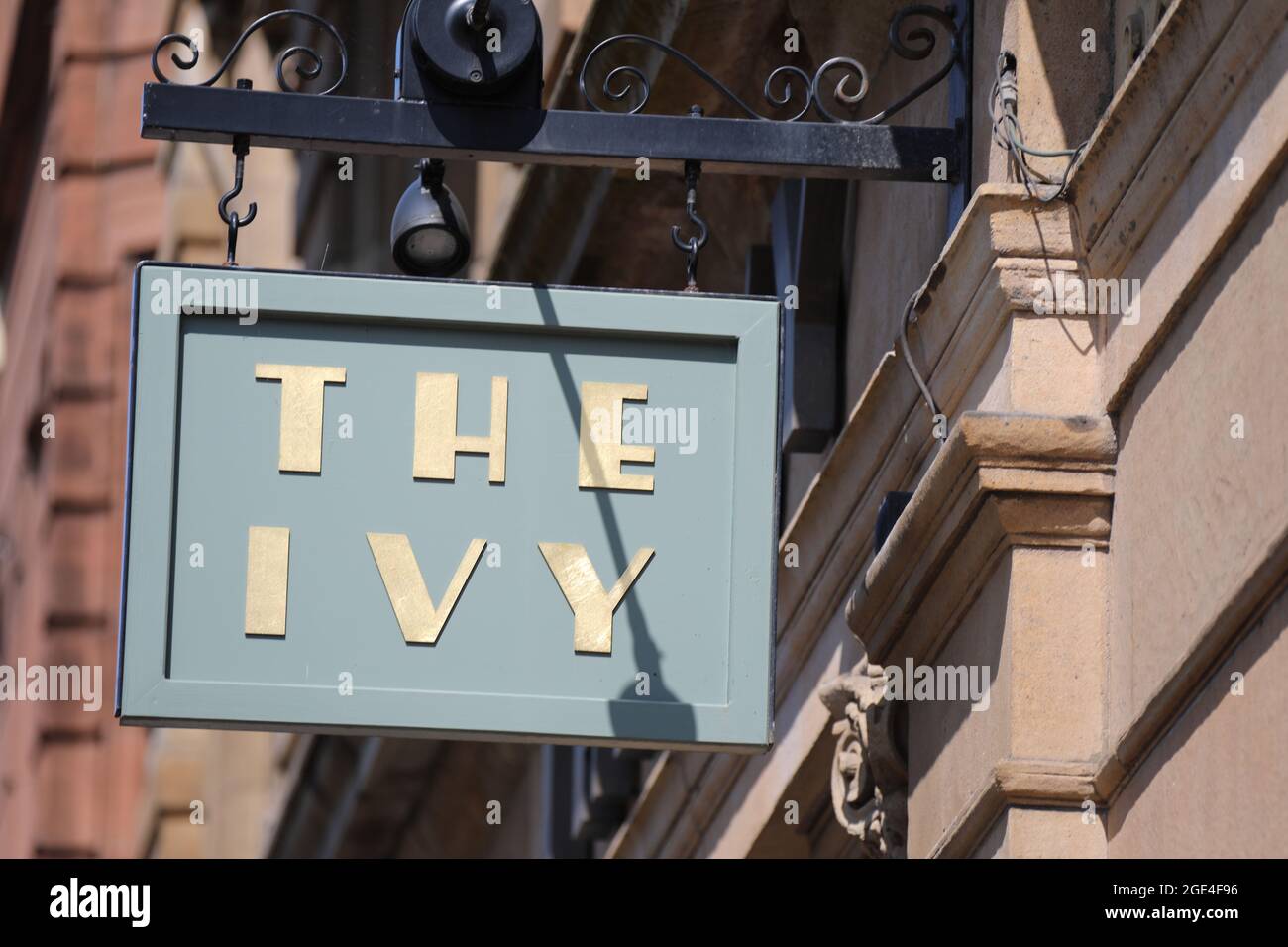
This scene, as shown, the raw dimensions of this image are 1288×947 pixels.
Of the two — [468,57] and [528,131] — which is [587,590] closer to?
[528,131]

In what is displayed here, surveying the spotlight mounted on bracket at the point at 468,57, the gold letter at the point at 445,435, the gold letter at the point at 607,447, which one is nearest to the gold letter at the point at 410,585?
the gold letter at the point at 445,435

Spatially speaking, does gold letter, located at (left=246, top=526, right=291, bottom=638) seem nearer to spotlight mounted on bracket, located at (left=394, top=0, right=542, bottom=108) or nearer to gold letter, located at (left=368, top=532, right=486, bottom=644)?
gold letter, located at (left=368, top=532, right=486, bottom=644)

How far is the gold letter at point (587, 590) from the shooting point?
599 centimetres

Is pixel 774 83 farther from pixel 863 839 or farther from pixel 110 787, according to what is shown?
pixel 110 787

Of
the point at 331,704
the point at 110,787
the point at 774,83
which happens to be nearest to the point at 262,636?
the point at 331,704

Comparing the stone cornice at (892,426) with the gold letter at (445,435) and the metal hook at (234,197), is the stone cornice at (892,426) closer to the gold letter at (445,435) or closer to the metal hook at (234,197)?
the gold letter at (445,435)

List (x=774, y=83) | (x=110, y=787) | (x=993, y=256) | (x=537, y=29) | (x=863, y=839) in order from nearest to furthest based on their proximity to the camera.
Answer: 1. (x=993, y=256)
2. (x=537, y=29)
3. (x=863, y=839)
4. (x=774, y=83)
5. (x=110, y=787)

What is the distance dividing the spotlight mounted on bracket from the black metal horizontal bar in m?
0.05

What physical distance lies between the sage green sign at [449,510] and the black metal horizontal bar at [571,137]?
0.47 meters

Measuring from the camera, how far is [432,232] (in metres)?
7.32

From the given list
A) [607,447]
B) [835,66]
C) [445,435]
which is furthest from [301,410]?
[835,66]

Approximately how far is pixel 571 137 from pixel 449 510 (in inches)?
41.9

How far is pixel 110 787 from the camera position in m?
31.8
